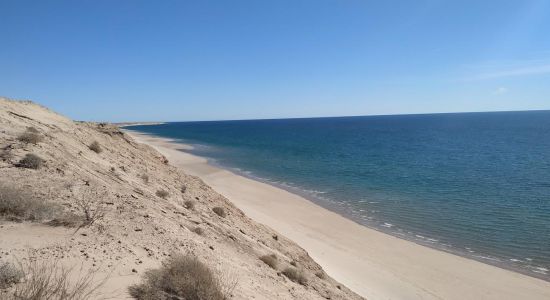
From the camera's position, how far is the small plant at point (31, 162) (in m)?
10.0

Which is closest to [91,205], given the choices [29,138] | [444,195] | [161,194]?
[161,194]

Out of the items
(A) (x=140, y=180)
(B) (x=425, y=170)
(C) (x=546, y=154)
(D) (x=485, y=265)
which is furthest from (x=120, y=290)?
(C) (x=546, y=154)

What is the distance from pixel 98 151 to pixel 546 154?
2341 inches

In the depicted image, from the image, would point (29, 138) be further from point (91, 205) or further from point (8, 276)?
point (8, 276)

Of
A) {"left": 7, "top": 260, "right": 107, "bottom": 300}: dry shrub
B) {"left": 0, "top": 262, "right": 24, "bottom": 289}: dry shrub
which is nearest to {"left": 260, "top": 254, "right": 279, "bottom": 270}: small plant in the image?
{"left": 7, "top": 260, "right": 107, "bottom": 300}: dry shrub

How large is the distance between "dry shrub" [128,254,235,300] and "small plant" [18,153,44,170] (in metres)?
5.77

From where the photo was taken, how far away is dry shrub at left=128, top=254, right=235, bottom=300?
19.8 ft

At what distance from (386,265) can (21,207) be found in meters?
14.3

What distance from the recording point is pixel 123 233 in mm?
8109

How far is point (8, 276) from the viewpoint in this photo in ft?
16.9

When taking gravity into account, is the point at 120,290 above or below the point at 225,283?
above

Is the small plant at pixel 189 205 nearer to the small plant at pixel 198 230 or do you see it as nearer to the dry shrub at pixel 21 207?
the small plant at pixel 198 230

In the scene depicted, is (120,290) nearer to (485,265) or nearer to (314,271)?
(314,271)

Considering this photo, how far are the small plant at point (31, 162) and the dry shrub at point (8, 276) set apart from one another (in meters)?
5.61
